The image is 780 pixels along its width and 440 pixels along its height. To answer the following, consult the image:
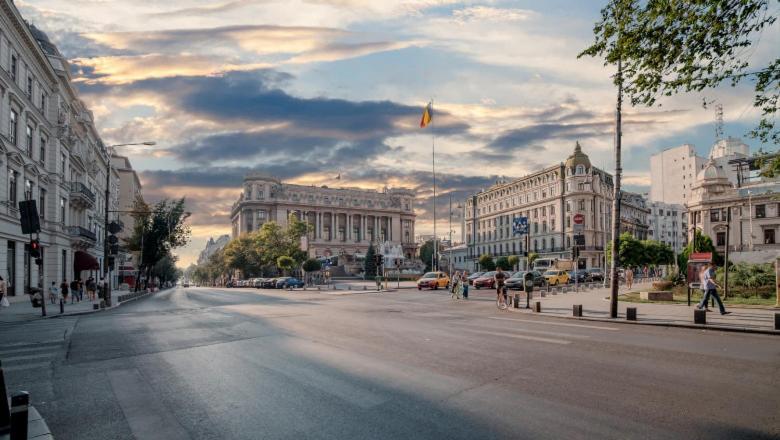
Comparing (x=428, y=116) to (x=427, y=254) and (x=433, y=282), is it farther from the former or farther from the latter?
(x=427, y=254)

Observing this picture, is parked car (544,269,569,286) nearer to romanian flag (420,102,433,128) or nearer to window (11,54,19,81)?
romanian flag (420,102,433,128)

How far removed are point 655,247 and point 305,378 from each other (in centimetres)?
7060

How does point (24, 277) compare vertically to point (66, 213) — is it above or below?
below

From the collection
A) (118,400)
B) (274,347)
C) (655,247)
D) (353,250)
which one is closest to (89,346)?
(274,347)

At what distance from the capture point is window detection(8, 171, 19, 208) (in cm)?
3081

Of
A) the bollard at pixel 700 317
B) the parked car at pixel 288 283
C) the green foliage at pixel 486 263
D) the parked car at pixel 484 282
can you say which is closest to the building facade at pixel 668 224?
the green foliage at pixel 486 263

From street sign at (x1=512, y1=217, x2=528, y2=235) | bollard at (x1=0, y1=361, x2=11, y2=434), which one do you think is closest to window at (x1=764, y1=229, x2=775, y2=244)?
street sign at (x1=512, y1=217, x2=528, y2=235)

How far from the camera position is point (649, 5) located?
1127cm

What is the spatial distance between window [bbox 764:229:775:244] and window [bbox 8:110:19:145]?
289 feet

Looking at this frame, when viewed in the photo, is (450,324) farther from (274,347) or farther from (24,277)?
(24,277)

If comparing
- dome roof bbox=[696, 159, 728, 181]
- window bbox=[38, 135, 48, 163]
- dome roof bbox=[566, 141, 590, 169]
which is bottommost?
window bbox=[38, 135, 48, 163]

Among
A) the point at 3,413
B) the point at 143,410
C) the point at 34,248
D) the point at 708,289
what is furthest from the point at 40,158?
the point at 708,289

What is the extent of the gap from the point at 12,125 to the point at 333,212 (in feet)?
369

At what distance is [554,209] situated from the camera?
101875 mm
